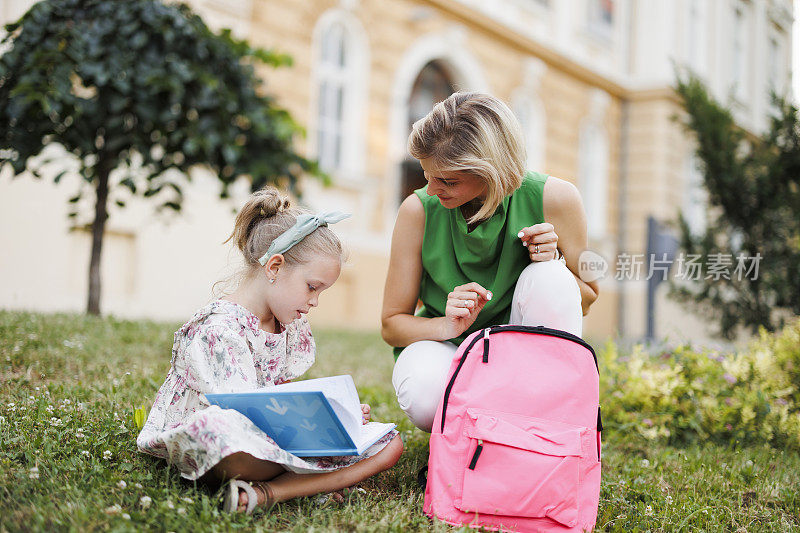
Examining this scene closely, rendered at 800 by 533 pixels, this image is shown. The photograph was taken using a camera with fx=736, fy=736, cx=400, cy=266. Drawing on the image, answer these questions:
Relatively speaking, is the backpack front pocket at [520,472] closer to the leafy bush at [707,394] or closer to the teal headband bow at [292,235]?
the teal headband bow at [292,235]

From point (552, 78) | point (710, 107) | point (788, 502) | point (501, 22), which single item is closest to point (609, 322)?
point (552, 78)

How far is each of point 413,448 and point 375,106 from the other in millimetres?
7219

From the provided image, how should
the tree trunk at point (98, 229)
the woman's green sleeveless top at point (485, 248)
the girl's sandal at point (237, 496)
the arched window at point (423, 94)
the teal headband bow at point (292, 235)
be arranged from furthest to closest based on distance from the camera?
the arched window at point (423, 94) → the tree trunk at point (98, 229) → the woman's green sleeveless top at point (485, 248) → the teal headband bow at point (292, 235) → the girl's sandal at point (237, 496)

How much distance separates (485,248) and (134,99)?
2.95 metres

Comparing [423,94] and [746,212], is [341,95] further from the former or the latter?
[746,212]

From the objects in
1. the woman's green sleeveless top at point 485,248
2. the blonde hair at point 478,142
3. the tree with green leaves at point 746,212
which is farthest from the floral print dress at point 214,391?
the tree with green leaves at point 746,212

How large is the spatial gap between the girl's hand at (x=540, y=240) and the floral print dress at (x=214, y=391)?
0.78 metres

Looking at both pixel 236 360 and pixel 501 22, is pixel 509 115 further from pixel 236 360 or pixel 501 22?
pixel 501 22

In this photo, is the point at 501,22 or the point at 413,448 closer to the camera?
the point at 413,448

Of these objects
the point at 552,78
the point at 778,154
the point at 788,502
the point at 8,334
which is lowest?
the point at 788,502

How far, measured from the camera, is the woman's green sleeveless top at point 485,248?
2.49 metres

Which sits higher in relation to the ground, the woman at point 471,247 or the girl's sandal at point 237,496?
the woman at point 471,247

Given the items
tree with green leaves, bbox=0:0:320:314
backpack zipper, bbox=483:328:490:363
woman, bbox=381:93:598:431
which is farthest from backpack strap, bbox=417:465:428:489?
tree with green leaves, bbox=0:0:320:314

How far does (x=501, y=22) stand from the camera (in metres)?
11.1
